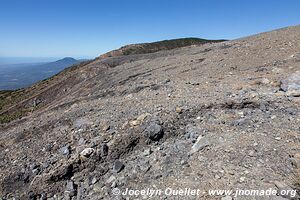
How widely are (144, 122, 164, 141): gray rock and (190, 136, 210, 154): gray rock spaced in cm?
128

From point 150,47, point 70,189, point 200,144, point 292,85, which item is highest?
point 150,47

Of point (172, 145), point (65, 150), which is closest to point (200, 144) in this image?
point (172, 145)

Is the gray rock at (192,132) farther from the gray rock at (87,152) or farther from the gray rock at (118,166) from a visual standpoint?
the gray rock at (87,152)

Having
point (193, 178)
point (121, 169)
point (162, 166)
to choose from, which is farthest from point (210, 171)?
point (121, 169)

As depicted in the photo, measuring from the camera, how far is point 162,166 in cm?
746

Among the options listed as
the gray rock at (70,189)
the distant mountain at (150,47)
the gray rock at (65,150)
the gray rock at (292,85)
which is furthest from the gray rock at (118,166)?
the distant mountain at (150,47)

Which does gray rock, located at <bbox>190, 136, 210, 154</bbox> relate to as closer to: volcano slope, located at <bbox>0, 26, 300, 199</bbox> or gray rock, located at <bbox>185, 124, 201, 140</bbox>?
volcano slope, located at <bbox>0, 26, 300, 199</bbox>

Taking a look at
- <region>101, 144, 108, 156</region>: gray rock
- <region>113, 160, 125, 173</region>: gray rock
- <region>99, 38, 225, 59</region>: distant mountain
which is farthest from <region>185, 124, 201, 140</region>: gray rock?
<region>99, 38, 225, 59</region>: distant mountain

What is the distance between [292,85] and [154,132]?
5068 mm

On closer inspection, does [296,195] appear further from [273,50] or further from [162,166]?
[273,50]

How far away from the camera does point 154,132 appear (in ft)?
28.8

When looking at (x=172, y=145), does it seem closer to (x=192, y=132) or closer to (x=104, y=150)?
(x=192, y=132)

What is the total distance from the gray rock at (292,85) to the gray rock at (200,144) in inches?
147

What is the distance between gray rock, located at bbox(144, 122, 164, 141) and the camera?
8719 mm
